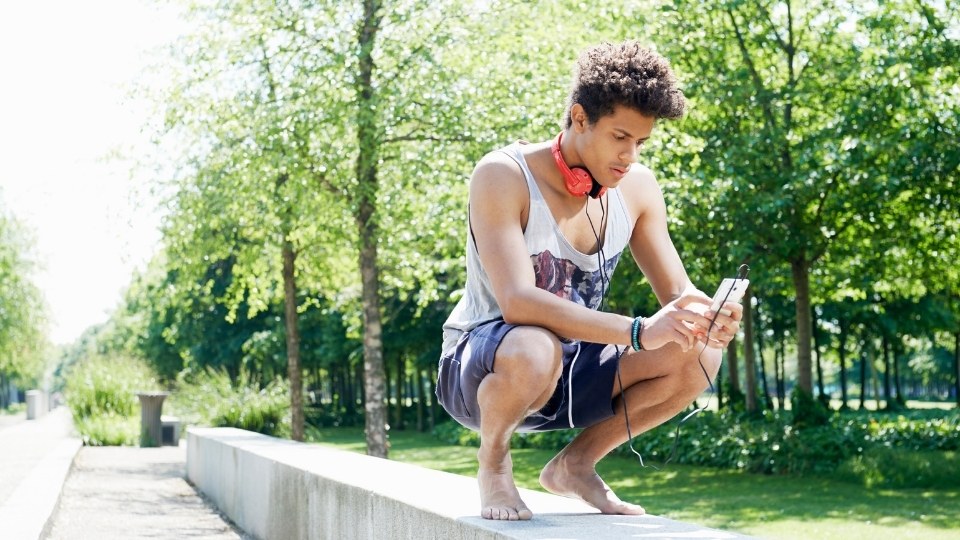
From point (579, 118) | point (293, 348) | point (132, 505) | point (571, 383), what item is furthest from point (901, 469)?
point (579, 118)

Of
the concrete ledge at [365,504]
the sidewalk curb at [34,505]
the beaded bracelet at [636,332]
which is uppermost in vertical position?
the beaded bracelet at [636,332]

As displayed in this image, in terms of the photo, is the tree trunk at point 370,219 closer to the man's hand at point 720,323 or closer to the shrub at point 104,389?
the shrub at point 104,389

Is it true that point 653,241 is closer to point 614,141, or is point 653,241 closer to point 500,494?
point 614,141

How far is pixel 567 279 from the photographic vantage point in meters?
3.72

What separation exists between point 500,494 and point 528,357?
20.1 inches

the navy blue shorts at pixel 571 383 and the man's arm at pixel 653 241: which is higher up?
the man's arm at pixel 653 241

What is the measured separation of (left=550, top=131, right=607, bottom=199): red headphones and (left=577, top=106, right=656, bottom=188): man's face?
3 centimetres

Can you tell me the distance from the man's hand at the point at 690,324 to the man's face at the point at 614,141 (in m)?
0.47

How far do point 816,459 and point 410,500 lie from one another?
1454cm

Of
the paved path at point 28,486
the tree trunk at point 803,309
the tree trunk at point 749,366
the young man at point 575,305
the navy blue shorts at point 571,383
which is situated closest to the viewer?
the young man at point 575,305

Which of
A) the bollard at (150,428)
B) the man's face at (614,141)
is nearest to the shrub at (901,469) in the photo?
the bollard at (150,428)

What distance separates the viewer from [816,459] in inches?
697

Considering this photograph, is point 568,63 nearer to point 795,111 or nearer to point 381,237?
point 381,237

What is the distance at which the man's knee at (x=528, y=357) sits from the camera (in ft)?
10.9
